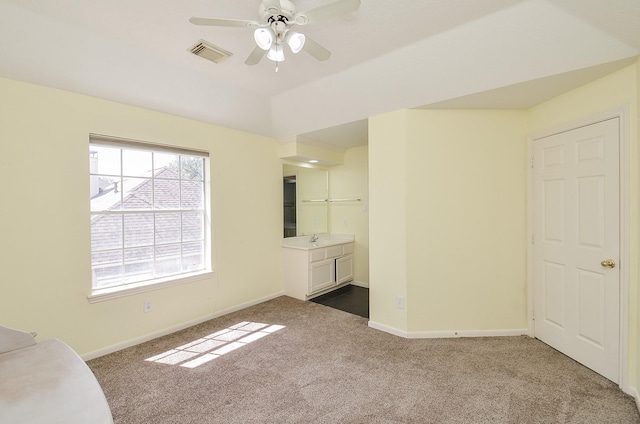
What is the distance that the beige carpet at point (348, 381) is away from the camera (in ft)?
5.70

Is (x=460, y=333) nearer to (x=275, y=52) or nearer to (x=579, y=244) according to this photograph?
(x=579, y=244)

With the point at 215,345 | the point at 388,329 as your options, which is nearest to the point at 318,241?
the point at 388,329

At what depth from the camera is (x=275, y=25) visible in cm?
162

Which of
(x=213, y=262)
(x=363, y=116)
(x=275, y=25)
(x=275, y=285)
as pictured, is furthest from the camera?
(x=275, y=285)

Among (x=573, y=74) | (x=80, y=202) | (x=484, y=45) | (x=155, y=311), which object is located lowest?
(x=155, y=311)

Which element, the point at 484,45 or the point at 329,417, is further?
the point at 484,45

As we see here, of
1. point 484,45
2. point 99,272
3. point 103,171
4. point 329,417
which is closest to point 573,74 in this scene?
point 484,45

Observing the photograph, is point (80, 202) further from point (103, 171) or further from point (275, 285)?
point (275, 285)

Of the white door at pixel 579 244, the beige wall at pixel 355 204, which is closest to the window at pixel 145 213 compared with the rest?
the beige wall at pixel 355 204

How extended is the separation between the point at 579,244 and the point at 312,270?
2.89 metres

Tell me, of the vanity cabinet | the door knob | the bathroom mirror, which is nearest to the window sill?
the vanity cabinet

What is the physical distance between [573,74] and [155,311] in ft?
14.0

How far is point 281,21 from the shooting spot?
1616 millimetres

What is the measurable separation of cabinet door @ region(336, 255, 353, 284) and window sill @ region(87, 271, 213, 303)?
6.52 ft
